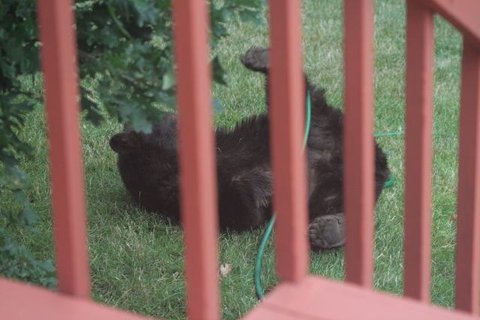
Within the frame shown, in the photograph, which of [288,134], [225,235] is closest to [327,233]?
[225,235]

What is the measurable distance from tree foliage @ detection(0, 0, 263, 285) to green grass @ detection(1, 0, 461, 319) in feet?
2.64

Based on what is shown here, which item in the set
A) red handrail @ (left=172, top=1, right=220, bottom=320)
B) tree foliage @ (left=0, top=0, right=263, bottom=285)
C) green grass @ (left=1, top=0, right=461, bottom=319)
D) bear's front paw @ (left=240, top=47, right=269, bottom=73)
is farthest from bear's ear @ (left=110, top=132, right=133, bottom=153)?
red handrail @ (left=172, top=1, right=220, bottom=320)

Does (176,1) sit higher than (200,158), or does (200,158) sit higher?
(176,1)

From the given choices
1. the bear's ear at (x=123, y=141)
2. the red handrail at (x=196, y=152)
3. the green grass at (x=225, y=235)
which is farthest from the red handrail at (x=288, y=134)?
the bear's ear at (x=123, y=141)

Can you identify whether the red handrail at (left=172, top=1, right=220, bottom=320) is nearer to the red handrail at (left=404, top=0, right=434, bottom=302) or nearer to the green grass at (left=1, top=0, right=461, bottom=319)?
the red handrail at (left=404, top=0, right=434, bottom=302)

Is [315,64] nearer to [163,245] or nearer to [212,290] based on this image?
[163,245]

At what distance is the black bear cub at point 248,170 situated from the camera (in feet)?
12.8

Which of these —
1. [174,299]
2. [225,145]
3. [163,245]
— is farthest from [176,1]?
[225,145]

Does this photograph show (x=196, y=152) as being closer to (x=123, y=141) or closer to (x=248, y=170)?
(x=248, y=170)

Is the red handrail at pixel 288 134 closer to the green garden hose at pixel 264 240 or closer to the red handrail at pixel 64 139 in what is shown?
the red handrail at pixel 64 139

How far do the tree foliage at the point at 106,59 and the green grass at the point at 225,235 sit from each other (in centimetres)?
81

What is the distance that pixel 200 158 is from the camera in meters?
1.35

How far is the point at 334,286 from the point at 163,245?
7.63ft

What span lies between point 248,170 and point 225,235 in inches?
11.8
